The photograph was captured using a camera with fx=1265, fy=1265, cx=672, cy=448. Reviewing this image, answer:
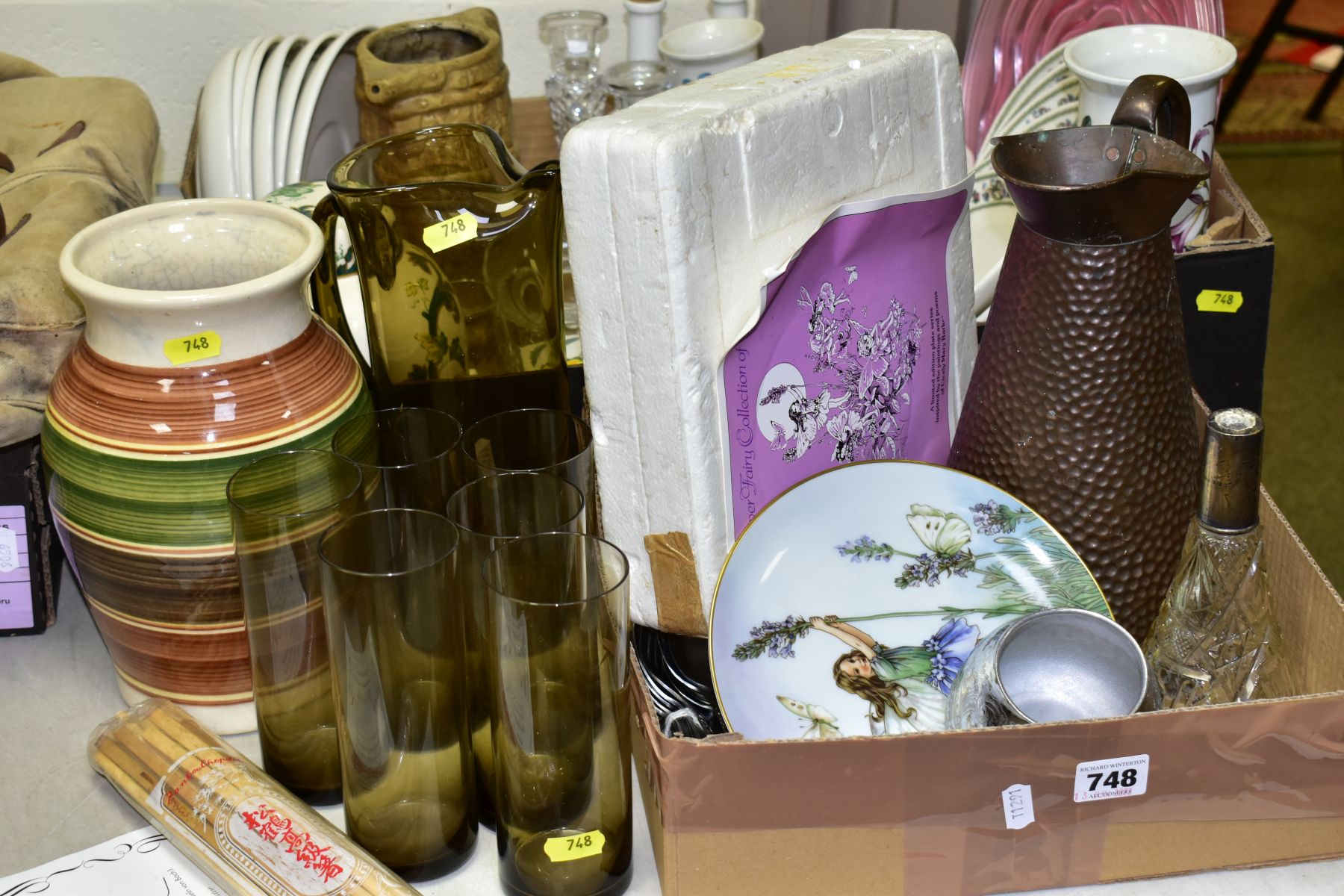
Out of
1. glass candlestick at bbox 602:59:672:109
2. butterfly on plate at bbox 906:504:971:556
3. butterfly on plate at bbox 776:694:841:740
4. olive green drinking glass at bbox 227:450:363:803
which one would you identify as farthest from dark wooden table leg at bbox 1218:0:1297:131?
olive green drinking glass at bbox 227:450:363:803

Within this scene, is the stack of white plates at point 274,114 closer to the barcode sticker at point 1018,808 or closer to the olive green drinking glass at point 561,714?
the olive green drinking glass at point 561,714

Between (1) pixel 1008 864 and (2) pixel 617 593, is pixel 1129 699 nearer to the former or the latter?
(1) pixel 1008 864

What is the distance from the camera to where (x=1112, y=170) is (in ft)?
2.40

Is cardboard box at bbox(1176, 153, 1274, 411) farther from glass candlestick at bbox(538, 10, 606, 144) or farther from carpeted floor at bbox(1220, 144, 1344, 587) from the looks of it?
carpeted floor at bbox(1220, 144, 1344, 587)

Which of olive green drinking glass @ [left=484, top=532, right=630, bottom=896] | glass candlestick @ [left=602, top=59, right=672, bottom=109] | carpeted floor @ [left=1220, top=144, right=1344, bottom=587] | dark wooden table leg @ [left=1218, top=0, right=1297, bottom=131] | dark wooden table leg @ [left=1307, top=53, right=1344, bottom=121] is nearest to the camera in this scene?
olive green drinking glass @ [left=484, top=532, right=630, bottom=896]

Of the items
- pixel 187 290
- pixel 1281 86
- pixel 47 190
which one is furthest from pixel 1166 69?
pixel 1281 86

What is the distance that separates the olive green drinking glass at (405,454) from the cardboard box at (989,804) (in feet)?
0.57

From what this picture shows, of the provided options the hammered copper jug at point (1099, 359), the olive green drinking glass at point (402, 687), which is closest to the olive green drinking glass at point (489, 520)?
the olive green drinking glass at point (402, 687)

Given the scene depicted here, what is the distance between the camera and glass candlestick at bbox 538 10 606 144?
126 centimetres

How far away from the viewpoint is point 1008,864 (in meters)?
0.67

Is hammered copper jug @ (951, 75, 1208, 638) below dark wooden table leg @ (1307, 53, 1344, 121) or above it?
above

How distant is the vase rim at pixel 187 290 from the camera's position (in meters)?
0.67

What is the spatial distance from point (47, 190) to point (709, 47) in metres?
0.64

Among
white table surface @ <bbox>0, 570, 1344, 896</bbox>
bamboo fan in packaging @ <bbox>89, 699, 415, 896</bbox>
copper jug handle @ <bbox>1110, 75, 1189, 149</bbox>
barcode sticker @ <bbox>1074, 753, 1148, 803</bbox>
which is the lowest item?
white table surface @ <bbox>0, 570, 1344, 896</bbox>
